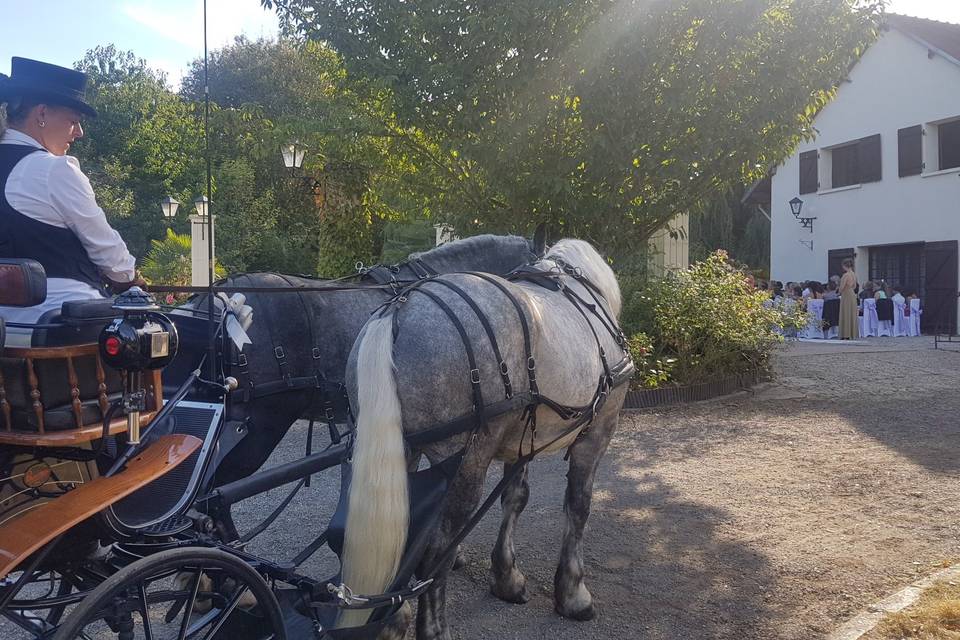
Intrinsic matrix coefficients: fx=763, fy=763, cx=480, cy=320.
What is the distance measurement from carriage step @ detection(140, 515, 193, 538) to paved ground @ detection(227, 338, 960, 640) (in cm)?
146

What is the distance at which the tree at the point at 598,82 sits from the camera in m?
7.23

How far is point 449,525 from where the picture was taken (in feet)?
9.78

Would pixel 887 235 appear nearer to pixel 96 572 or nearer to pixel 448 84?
pixel 448 84

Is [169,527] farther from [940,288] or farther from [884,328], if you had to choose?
[940,288]

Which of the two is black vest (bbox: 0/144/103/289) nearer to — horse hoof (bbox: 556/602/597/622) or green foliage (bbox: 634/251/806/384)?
horse hoof (bbox: 556/602/597/622)

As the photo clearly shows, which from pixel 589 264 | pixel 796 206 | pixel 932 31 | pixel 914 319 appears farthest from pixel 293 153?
pixel 932 31

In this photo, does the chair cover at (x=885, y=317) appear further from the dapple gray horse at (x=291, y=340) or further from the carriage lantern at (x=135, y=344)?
the carriage lantern at (x=135, y=344)

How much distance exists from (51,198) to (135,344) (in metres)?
0.62

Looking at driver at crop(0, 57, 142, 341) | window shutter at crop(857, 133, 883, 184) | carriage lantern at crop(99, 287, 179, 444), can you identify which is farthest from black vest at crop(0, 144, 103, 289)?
window shutter at crop(857, 133, 883, 184)

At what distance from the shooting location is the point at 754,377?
9.76m

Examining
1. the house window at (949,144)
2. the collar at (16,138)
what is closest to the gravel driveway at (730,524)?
the collar at (16,138)

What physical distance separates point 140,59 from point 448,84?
29.0 m

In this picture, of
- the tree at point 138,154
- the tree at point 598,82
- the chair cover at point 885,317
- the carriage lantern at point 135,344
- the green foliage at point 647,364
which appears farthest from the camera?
the tree at point 138,154

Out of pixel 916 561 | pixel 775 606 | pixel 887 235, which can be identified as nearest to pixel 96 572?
pixel 775 606
